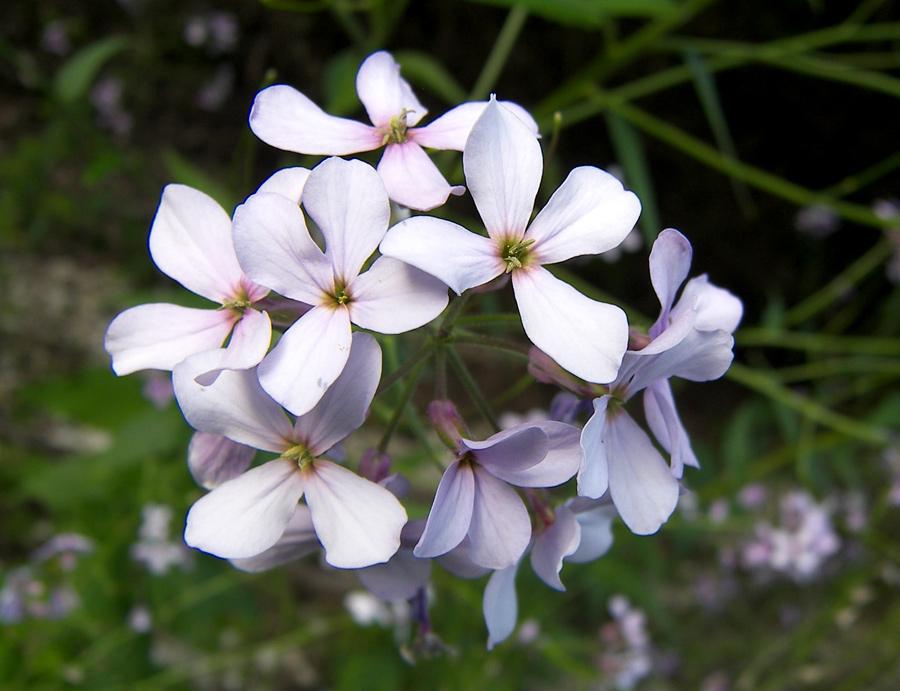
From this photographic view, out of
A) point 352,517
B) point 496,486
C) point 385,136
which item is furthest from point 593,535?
point 385,136

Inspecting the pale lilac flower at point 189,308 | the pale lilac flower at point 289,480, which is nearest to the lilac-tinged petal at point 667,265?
the pale lilac flower at point 289,480

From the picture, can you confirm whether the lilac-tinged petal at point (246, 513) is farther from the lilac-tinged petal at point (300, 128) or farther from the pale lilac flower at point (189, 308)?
the lilac-tinged petal at point (300, 128)

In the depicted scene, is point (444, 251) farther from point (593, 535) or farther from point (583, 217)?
point (593, 535)

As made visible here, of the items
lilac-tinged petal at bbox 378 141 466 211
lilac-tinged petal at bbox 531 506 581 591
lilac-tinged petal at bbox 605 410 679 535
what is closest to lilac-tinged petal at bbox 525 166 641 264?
lilac-tinged petal at bbox 378 141 466 211

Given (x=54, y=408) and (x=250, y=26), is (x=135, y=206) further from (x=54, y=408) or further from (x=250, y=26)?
(x=54, y=408)

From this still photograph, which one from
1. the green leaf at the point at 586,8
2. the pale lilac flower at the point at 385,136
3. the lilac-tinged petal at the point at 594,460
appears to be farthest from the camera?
the green leaf at the point at 586,8
